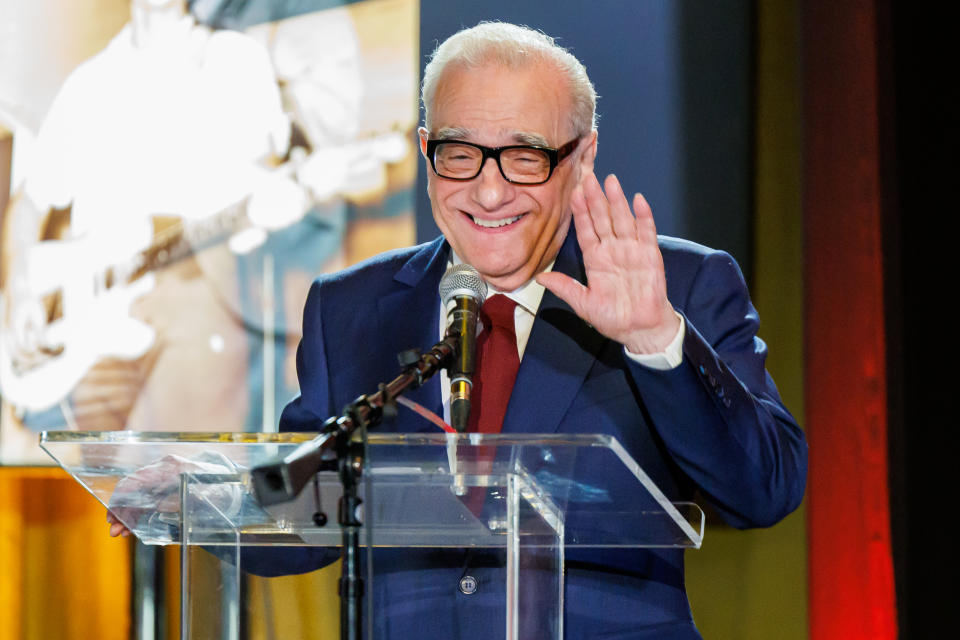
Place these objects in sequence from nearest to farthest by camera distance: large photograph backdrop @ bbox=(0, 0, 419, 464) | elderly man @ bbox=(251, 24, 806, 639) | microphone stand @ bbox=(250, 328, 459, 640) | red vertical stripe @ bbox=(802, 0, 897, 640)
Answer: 1. microphone stand @ bbox=(250, 328, 459, 640)
2. elderly man @ bbox=(251, 24, 806, 639)
3. red vertical stripe @ bbox=(802, 0, 897, 640)
4. large photograph backdrop @ bbox=(0, 0, 419, 464)

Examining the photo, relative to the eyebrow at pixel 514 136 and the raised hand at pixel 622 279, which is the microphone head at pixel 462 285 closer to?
the raised hand at pixel 622 279

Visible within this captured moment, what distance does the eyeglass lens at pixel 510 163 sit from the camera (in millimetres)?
1972

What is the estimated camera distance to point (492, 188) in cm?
196

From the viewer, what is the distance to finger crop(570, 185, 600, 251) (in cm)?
158

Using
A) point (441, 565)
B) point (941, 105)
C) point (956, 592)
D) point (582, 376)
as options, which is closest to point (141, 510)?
point (441, 565)

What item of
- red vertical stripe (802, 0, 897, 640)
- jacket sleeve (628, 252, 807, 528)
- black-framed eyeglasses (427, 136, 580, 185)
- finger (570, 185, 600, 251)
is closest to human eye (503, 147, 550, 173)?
black-framed eyeglasses (427, 136, 580, 185)

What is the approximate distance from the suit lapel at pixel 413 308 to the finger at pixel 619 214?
0.55 m

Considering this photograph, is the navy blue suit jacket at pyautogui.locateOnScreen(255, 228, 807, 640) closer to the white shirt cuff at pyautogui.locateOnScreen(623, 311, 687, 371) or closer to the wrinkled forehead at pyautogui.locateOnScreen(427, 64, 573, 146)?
the white shirt cuff at pyautogui.locateOnScreen(623, 311, 687, 371)

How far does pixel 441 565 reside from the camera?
1463mm

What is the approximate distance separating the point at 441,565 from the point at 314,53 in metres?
2.60

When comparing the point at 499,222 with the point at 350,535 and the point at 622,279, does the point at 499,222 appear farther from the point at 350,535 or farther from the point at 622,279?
the point at 350,535

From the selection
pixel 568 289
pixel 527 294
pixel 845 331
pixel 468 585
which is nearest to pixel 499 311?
pixel 527 294

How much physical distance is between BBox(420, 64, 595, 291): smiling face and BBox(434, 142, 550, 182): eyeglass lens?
0.02 m

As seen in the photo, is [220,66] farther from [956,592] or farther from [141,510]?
[956,592]
